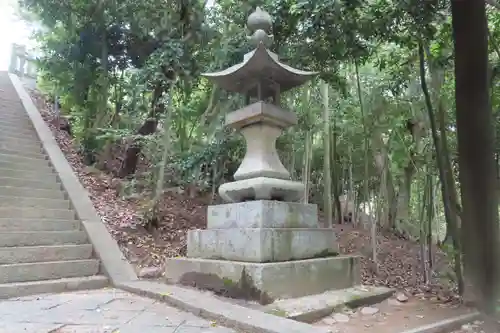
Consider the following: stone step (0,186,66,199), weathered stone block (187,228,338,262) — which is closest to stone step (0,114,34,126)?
stone step (0,186,66,199)

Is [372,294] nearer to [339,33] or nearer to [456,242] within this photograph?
[456,242]

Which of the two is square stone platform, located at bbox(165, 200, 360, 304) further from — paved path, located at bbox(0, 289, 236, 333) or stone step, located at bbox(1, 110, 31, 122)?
stone step, located at bbox(1, 110, 31, 122)

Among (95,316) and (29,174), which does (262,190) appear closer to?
(95,316)

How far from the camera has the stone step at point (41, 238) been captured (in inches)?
167

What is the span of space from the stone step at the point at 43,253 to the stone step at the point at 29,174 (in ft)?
7.15

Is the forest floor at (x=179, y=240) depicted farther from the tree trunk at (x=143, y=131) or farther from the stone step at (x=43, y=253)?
the stone step at (x=43, y=253)

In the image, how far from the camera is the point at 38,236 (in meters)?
4.45

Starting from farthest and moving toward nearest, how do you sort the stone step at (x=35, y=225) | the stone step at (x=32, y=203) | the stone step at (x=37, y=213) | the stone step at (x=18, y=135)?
the stone step at (x=18, y=135) < the stone step at (x=32, y=203) < the stone step at (x=37, y=213) < the stone step at (x=35, y=225)

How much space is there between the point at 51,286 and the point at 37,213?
56.9 inches

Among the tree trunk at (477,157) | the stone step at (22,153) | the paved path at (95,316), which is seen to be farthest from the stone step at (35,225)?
the tree trunk at (477,157)

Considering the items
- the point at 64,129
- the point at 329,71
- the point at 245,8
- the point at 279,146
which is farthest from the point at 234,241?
the point at 64,129

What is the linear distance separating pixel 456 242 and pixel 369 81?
4723 mm

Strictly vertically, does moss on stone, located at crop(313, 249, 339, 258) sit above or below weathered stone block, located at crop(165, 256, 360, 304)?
above

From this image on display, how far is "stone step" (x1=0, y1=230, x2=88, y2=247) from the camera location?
4254 millimetres
